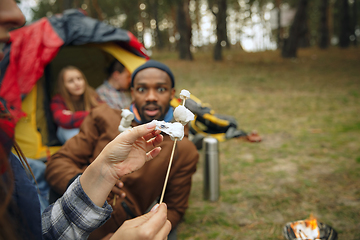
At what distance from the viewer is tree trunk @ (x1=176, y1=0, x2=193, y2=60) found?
12.5m

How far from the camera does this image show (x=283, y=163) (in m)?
3.45

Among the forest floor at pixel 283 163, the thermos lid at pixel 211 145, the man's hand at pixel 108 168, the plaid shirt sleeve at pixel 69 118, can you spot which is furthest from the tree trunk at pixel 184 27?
the man's hand at pixel 108 168

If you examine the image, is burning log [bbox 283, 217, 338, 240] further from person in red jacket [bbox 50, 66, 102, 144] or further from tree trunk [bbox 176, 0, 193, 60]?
tree trunk [bbox 176, 0, 193, 60]

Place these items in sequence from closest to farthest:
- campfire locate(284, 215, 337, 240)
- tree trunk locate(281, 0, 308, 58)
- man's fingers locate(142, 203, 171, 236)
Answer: man's fingers locate(142, 203, 171, 236), campfire locate(284, 215, 337, 240), tree trunk locate(281, 0, 308, 58)

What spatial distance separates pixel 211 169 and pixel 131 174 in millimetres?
1115

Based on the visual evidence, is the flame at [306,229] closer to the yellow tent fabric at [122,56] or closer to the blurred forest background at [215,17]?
the yellow tent fabric at [122,56]

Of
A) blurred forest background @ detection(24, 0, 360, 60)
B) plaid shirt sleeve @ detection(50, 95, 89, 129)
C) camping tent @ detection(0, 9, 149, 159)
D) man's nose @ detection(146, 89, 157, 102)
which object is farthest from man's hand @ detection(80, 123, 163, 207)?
blurred forest background @ detection(24, 0, 360, 60)

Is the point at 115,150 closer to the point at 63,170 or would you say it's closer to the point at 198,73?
the point at 63,170

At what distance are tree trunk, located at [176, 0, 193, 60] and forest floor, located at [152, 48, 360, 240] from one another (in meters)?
5.34

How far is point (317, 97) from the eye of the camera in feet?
22.4

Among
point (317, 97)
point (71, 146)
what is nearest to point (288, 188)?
point (71, 146)

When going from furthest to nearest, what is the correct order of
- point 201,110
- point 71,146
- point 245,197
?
point 201,110
point 245,197
point 71,146

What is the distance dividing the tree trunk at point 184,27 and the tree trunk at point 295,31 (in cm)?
472

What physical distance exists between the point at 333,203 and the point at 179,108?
2269 millimetres
